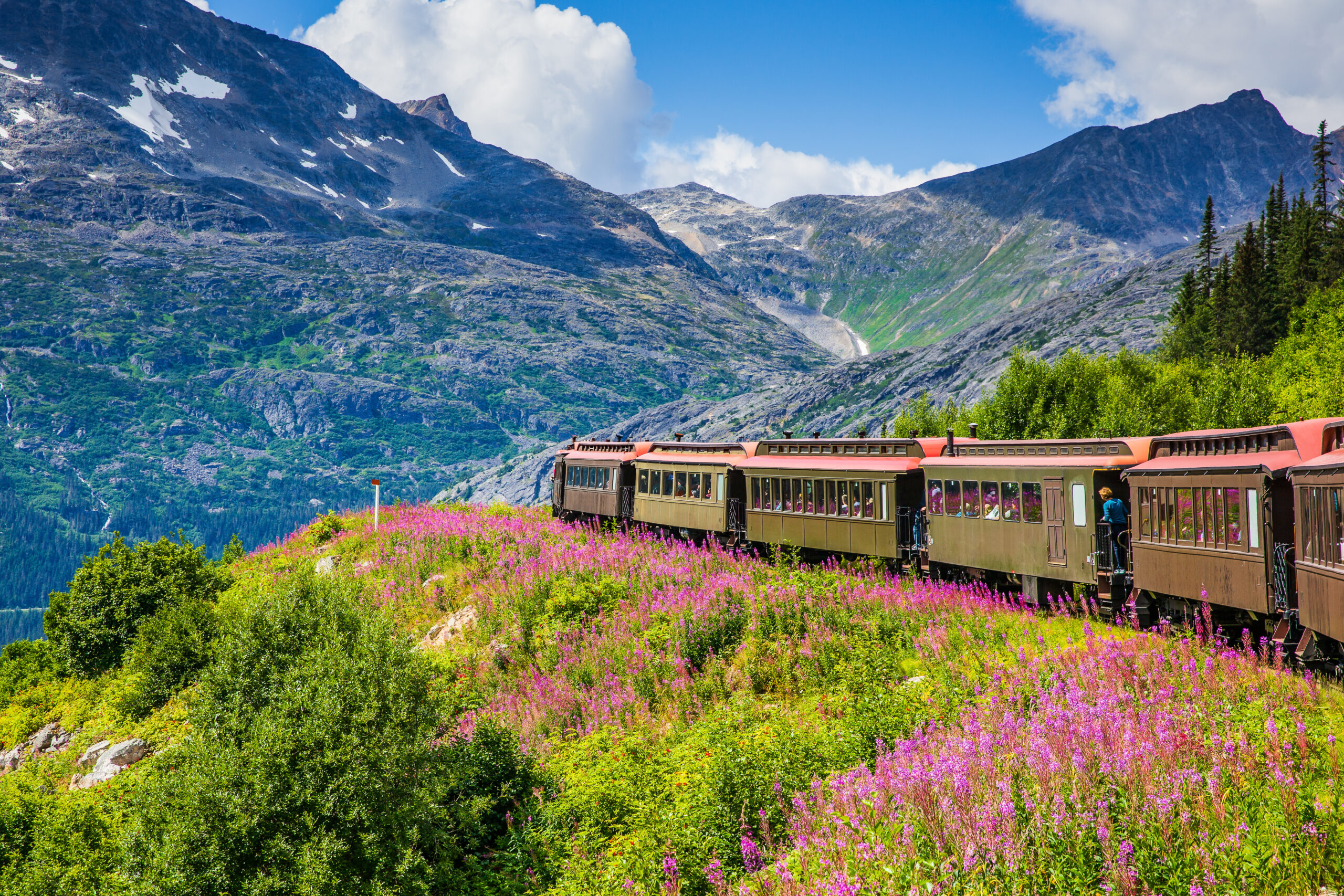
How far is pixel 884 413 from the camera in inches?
6004

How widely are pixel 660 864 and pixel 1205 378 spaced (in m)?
59.7

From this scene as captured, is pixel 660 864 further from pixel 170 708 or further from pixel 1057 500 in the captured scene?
pixel 170 708

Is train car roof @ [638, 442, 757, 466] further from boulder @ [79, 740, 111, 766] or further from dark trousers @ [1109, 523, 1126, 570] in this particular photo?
boulder @ [79, 740, 111, 766]

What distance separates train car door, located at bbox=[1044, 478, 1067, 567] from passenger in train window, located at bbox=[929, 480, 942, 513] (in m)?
3.13

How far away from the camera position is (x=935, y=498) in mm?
19766

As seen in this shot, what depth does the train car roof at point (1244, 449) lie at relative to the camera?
37.8 ft

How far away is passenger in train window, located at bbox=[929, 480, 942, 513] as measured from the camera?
1958cm

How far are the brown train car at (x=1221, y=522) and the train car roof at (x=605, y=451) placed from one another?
2031 cm

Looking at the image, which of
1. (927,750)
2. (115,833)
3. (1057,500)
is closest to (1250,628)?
(1057,500)

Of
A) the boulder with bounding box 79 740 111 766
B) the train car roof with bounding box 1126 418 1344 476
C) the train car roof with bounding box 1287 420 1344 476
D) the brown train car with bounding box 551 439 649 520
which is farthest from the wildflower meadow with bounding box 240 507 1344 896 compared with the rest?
the brown train car with bounding box 551 439 649 520

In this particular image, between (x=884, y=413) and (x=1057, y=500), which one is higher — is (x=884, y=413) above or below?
above

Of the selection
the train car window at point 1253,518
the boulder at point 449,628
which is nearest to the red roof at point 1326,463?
the train car window at point 1253,518

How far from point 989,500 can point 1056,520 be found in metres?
1.82

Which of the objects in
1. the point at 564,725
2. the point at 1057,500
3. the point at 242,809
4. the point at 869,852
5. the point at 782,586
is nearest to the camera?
the point at 869,852
